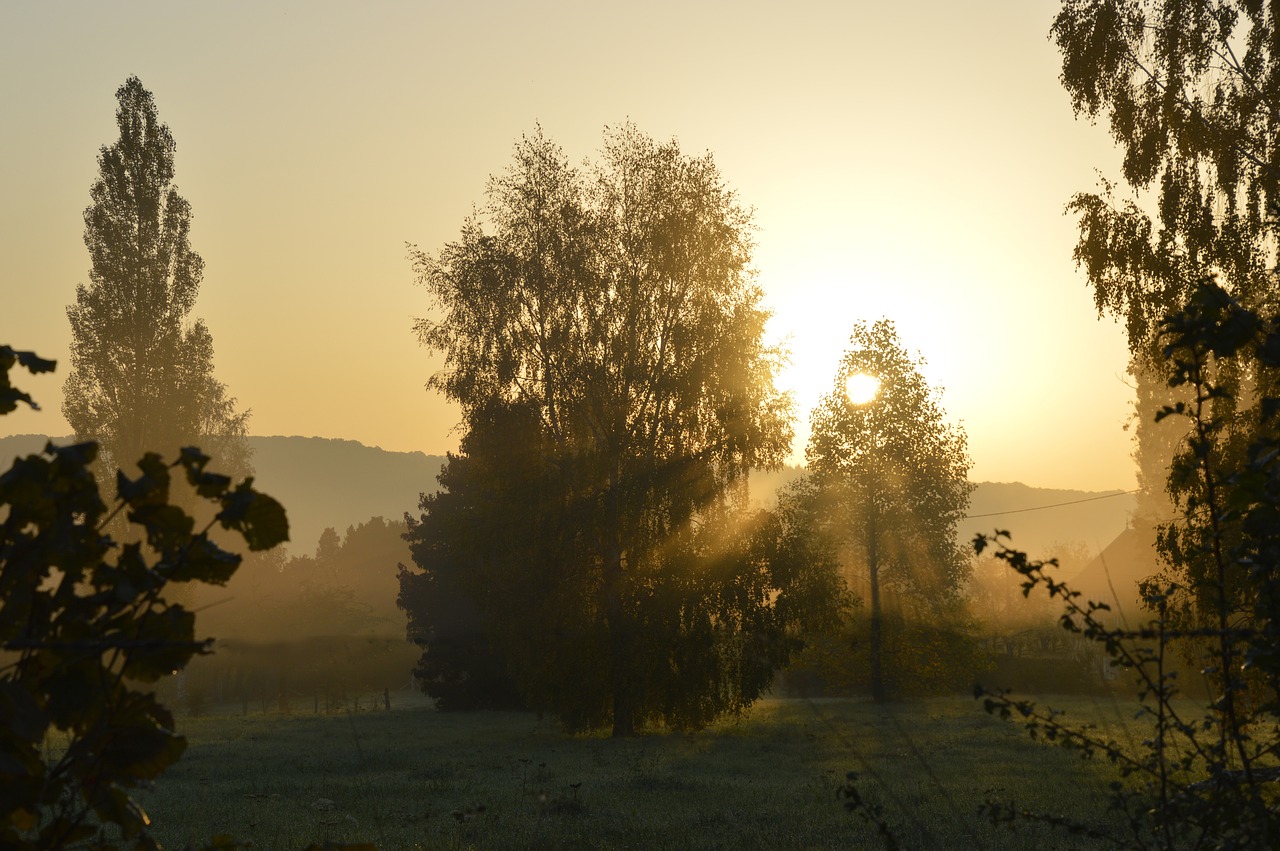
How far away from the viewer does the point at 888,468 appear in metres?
34.6

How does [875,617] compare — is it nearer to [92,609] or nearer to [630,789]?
[630,789]

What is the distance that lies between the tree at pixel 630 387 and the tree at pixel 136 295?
13692 mm

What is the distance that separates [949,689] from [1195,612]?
22.4 metres

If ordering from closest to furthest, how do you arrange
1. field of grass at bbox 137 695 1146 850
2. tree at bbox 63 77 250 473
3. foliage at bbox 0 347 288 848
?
foliage at bbox 0 347 288 848, field of grass at bbox 137 695 1146 850, tree at bbox 63 77 250 473

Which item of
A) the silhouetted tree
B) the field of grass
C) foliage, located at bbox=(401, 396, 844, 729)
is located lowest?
the field of grass

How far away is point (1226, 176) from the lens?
1300 centimetres

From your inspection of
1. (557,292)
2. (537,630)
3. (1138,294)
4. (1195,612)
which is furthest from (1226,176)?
(537,630)

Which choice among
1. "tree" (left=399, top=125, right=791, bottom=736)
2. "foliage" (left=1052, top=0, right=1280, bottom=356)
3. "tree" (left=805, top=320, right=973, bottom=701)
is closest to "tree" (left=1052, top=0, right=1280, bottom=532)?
"foliage" (left=1052, top=0, right=1280, bottom=356)

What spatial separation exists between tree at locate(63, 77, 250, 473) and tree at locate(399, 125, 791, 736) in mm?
13692

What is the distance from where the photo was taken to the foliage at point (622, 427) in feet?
73.5

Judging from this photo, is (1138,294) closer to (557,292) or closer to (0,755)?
(557,292)

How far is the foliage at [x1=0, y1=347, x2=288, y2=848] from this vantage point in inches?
75.5

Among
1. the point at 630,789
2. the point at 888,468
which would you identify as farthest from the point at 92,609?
the point at 888,468

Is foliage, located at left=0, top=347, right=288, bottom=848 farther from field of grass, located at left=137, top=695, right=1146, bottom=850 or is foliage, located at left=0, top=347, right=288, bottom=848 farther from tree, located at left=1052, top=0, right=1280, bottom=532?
tree, located at left=1052, top=0, right=1280, bottom=532
